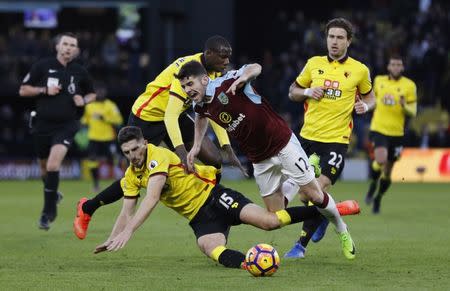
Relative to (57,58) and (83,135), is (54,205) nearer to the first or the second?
(57,58)

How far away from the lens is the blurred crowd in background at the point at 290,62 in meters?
30.5

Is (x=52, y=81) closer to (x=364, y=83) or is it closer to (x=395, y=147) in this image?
(x=364, y=83)

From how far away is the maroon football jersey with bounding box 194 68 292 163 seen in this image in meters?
10.1

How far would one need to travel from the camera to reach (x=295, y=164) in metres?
10.4

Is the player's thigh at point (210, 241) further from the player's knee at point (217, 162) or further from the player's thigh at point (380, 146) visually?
the player's thigh at point (380, 146)

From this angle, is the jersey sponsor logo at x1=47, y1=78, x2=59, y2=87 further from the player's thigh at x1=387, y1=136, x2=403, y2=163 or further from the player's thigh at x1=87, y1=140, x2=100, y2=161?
the player's thigh at x1=87, y1=140, x2=100, y2=161

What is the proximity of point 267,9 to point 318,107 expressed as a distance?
24392 millimetres

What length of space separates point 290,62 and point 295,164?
21.4m

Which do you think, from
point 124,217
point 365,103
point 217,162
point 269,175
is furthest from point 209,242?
point 365,103

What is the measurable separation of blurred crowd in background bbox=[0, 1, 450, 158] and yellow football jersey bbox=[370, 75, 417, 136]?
10932 mm

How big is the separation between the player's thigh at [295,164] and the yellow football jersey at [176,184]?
75 centimetres

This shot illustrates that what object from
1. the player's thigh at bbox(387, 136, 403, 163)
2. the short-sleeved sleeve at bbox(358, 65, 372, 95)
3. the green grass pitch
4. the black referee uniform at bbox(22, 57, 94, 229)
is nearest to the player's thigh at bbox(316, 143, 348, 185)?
the short-sleeved sleeve at bbox(358, 65, 372, 95)

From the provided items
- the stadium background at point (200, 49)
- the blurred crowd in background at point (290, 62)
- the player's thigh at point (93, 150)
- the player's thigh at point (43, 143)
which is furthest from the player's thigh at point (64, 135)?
the stadium background at point (200, 49)

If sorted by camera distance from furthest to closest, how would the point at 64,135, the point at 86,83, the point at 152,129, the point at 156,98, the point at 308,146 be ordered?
the point at 86,83
the point at 64,135
the point at 152,129
the point at 156,98
the point at 308,146
